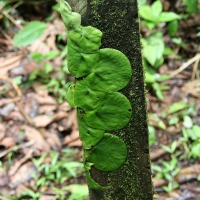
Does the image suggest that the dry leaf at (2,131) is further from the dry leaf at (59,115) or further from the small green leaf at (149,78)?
the small green leaf at (149,78)

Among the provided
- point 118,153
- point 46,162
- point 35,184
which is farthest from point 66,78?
point 118,153

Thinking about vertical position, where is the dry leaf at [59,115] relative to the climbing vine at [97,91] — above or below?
below

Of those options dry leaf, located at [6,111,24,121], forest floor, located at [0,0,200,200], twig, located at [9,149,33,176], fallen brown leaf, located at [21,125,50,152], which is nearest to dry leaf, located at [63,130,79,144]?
forest floor, located at [0,0,200,200]

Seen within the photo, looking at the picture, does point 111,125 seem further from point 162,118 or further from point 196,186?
point 162,118

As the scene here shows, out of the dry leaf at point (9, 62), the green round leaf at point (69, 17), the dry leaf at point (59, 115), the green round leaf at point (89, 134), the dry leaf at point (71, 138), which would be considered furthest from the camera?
the dry leaf at point (9, 62)

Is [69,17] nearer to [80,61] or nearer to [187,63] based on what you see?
[80,61]

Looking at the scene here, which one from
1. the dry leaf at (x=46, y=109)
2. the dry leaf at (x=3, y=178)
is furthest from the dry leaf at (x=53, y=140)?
the dry leaf at (x=3, y=178)

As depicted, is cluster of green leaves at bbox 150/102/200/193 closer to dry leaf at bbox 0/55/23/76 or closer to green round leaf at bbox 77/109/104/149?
green round leaf at bbox 77/109/104/149
